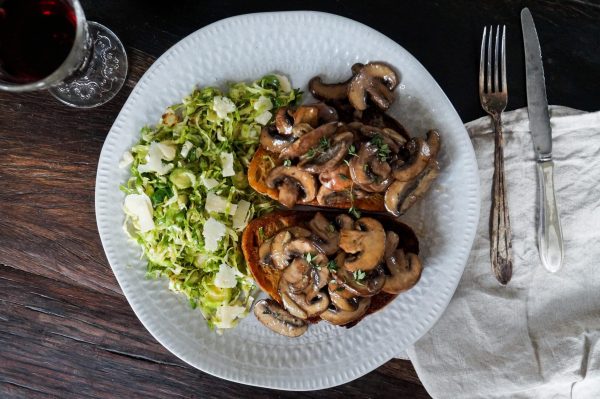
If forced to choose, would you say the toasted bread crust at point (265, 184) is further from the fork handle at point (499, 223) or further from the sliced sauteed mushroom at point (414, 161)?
the fork handle at point (499, 223)

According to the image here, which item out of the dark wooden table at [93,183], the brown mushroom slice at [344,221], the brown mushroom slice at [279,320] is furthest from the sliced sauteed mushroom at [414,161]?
the brown mushroom slice at [279,320]

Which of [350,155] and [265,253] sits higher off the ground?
[350,155]

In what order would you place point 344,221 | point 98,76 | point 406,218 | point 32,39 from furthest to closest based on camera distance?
point 98,76 < point 406,218 < point 32,39 < point 344,221

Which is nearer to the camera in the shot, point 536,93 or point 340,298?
point 340,298

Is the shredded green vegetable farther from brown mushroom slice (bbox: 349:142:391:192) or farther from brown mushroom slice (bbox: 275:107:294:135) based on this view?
brown mushroom slice (bbox: 349:142:391:192)

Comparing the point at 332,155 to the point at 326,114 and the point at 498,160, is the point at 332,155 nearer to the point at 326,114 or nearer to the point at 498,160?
the point at 326,114

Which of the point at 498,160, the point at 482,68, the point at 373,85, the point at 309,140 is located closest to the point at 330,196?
A: the point at 309,140
